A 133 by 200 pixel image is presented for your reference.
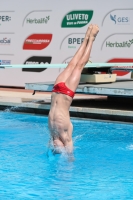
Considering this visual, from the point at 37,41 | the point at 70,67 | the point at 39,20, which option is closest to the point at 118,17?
the point at 39,20

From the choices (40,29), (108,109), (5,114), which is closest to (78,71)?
(108,109)

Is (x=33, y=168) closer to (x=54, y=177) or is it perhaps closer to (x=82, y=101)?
(x=54, y=177)

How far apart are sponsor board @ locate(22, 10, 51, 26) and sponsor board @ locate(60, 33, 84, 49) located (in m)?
0.83

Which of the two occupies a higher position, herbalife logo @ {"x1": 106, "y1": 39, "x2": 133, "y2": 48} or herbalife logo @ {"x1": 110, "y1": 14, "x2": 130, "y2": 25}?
herbalife logo @ {"x1": 110, "y1": 14, "x2": 130, "y2": 25}

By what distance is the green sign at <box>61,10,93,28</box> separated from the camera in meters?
14.3

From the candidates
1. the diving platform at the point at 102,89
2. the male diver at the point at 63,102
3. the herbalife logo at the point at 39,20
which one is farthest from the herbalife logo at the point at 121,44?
the male diver at the point at 63,102

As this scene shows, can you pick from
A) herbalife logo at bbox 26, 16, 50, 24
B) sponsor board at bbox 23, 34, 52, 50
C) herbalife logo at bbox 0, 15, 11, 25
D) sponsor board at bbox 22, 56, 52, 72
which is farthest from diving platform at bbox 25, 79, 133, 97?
herbalife logo at bbox 0, 15, 11, 25

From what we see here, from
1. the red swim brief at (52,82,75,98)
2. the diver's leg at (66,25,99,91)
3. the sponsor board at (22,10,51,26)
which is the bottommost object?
the red swim brief at (52,82,75,98)

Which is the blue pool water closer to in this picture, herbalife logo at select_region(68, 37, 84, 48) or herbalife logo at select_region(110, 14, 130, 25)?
herbalife logo at select_region(110, 14, 130, 25)

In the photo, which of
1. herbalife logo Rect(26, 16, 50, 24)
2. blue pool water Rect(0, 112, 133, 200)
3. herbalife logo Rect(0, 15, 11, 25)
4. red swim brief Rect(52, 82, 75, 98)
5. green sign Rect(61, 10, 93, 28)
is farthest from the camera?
herbalife logo Rect(0, 15, 11, 25)

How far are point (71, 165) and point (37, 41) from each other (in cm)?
878

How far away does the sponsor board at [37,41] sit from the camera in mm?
14891

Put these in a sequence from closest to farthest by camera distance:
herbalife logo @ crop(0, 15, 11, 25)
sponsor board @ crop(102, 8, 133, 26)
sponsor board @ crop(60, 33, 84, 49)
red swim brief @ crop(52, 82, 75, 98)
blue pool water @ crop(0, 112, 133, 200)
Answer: blue pool water @ crop(0, 112, 133, 200)
red swim brief @ crop(52, 82, 75, 98)
sponsor board @ crop(102, 8, 133, 26)
sponsor board @ crop(60, 33, 84, 49)
herbalife logo @ crop(0, 15, 11, 25)

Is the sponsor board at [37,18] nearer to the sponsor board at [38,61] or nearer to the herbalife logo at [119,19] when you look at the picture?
the sponsor board at [38,61]
